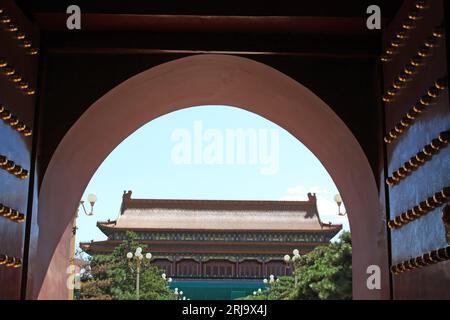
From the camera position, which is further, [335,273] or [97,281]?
[97,281]

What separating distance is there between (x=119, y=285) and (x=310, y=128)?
57.9 ft

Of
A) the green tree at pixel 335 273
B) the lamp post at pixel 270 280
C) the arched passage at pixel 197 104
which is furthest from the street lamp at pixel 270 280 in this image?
the arched passage at pixel 197 104

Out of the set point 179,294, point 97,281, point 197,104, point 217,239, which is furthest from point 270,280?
point 197,104

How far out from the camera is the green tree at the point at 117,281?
2223cm

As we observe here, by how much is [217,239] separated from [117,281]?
1238cm

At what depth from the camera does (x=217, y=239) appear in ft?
114

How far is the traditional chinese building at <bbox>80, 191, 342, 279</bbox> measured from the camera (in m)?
34.5

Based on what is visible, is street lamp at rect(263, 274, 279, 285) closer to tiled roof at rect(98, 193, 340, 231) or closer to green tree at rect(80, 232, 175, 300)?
tiled roof at rect(98, 193, 340, 231)

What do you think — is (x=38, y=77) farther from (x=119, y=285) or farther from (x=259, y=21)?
(x=119, y=285)

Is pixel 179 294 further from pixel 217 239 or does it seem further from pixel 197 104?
pixel 197 104

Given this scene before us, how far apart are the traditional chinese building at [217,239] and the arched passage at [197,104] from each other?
2810 centimetres

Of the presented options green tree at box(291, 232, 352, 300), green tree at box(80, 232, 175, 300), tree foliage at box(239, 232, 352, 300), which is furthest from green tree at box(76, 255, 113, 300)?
green tree at box(291, 232, 352, 300)

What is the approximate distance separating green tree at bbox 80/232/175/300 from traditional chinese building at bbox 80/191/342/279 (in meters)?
9.09
